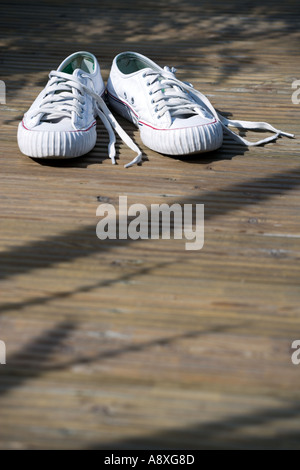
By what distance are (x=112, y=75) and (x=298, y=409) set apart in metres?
1.65

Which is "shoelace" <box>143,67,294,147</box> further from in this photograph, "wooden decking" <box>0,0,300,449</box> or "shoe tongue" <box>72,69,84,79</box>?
"shoe tongue" <box>72,69,84,79</box>

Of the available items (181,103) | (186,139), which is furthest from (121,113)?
(186,139)

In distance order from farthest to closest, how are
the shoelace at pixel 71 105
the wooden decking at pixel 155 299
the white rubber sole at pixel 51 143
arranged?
the shoelace at pixel 71 105 < the white rubber sole at pixel 51 143 < the wooden decking at pixel 155 299

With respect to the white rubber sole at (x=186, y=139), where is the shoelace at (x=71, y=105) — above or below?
above

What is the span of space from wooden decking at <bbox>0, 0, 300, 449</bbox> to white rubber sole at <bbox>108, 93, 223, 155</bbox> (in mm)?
51

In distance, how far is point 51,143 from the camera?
6.91ft

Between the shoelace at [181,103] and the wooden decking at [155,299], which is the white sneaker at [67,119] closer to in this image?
the wooden decking at [155,299]

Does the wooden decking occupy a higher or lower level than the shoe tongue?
lower

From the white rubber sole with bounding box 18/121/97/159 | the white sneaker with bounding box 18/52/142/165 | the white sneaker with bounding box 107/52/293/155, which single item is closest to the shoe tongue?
the white sneaker with bounding box 18/52/142/165

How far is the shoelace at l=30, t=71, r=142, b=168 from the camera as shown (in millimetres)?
2213

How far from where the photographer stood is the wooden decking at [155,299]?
1257mm

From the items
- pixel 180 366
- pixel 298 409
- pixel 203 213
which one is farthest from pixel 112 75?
pixel 298 409

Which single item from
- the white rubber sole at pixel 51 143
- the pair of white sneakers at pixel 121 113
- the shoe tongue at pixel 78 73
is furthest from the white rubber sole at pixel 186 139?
the shoe tongue at pixel 78 73

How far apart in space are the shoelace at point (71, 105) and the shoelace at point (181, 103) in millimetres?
178
